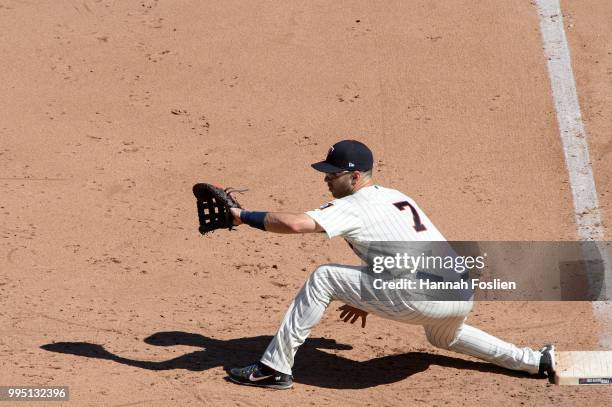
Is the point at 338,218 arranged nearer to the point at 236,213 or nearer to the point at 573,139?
the point at 236,213

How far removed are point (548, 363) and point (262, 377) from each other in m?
1.63

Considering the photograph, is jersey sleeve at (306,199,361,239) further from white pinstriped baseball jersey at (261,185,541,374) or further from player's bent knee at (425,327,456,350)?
player's bent knee at (425,327,456,350)

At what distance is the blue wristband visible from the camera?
6035 mm

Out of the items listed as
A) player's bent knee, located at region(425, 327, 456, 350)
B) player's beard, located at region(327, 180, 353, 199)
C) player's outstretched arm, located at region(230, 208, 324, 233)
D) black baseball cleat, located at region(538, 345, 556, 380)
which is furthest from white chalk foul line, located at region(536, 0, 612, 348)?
player's outstretched arm, located at region(230, 208, 324, 233)

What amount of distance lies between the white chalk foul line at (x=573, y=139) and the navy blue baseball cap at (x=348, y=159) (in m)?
1.98

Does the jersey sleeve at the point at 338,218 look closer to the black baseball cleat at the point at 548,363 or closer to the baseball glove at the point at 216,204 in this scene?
the baseball glove at the point at 216,204

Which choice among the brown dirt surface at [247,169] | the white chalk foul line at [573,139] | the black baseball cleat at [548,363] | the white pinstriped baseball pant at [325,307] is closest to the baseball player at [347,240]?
the white pinstriped baseball pant at [325,307]

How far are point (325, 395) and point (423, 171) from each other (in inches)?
121

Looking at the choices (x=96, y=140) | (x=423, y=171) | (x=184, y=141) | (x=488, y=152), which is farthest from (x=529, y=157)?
(x=96, y=140)

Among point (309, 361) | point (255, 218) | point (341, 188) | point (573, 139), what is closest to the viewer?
point (255, 218)

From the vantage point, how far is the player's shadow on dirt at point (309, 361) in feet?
21.5

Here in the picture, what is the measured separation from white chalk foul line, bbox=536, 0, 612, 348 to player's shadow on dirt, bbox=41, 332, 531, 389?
3.90 feet

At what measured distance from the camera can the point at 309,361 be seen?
6793mm

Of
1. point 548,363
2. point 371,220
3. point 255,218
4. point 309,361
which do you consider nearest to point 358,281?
point 371,220
